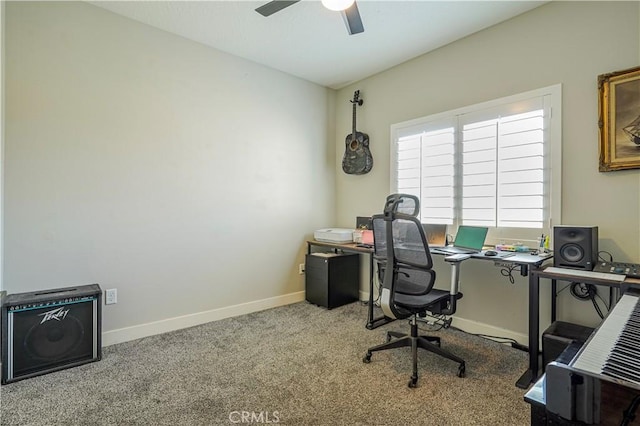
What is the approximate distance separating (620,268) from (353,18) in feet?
7.27

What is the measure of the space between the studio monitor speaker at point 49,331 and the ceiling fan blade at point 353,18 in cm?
251

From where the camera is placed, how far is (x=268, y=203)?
141 inches

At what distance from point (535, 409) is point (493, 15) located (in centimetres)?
296

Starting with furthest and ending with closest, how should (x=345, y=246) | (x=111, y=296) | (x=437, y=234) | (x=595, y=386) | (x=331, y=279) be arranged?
(x=331, y=279) → (x=345, y=246) → (x=437, y=234) → (x=111, y=296) → (x=595, y=386)

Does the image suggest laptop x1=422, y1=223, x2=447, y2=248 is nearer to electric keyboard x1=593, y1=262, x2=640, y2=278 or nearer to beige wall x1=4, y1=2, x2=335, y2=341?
electric keyboard x1=593, y1=262, x2=640, y2=278

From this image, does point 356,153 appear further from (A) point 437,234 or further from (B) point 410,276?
(B) point 410,276

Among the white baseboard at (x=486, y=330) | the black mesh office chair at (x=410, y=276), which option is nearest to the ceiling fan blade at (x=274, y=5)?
the black mesh office chair at (x=410, y=276)

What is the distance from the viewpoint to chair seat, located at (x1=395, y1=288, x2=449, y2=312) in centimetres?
205

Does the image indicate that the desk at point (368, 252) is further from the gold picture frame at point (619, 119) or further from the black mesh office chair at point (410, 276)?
the gold picture frame at point (619, 119)

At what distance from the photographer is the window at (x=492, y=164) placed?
2461 millimetres

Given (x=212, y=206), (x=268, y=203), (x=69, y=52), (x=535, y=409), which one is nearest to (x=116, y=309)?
Answer: (x=212, y=206)

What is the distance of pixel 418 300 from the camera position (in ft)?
6.96

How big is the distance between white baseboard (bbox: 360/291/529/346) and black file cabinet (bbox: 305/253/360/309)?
1.17m


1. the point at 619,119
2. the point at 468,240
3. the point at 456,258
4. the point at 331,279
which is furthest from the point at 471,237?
the point at 331,279
